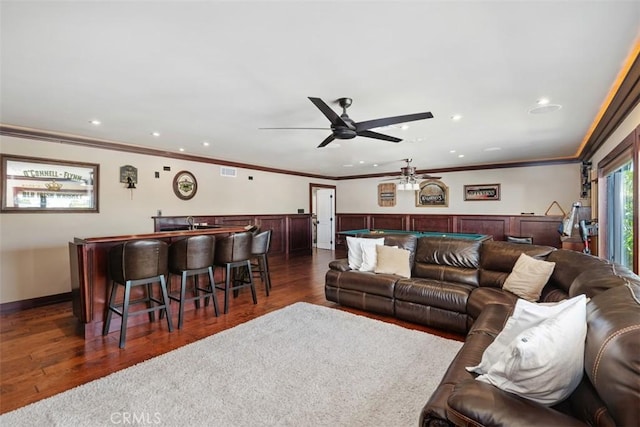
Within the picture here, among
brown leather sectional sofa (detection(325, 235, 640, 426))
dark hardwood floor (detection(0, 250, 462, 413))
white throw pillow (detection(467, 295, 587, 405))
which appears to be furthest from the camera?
dark hardwood floor (detection(0, 250, 462, 413))

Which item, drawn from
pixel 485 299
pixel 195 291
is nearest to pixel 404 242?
pixel 485 299

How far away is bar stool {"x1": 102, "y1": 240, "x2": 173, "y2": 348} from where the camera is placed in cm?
286

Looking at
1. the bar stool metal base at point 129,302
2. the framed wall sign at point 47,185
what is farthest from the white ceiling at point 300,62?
the bar stool metal base at point 129,302

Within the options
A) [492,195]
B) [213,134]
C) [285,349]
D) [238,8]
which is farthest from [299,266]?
[238,8]

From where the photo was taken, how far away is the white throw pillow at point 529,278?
2.81m

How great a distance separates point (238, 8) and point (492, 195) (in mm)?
7547

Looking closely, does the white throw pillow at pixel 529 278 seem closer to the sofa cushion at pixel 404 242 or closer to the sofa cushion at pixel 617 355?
the sofa cushion at pixel 404 242

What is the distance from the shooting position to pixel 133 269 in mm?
2895

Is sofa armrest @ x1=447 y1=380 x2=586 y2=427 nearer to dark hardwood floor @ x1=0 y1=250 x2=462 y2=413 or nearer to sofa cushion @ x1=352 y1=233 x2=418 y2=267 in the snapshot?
dark hardwood floor @ x1=0 y1=250 x2=462 y2=413

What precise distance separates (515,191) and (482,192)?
0.70m

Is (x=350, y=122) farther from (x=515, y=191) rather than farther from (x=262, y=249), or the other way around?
(x=515, y=191)

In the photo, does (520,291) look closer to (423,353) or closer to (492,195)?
(423,353)

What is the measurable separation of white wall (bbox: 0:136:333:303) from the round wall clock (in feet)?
0.31

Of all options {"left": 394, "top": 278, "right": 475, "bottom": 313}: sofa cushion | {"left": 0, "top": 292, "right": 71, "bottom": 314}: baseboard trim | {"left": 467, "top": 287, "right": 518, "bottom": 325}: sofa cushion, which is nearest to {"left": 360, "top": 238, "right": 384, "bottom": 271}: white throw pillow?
{"left": 394, "top": 278, "right": 475, "bottom": 313}: sofa cushion
